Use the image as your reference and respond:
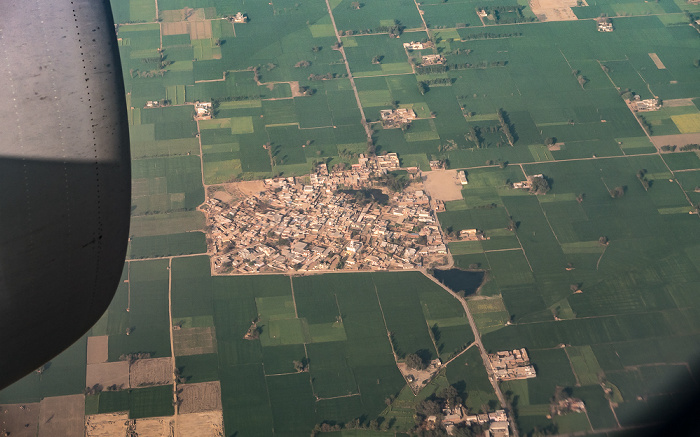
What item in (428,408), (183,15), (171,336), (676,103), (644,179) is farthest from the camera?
(183,15)

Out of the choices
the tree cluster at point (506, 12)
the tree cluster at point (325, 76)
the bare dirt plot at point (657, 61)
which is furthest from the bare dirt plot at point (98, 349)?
the bare dirt plot at point (657, 61)

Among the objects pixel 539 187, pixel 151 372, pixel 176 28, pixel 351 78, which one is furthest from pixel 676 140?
pixel 176 28

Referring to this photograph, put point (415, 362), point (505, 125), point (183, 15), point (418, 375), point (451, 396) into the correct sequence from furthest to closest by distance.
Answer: point (183, 15) < point (505, 125) < point (415, 362) < point (418, 375) < point (451, 396)

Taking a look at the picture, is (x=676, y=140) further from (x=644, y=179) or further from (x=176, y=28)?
(x=176, y=28)

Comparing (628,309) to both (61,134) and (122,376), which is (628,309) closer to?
(122,376)

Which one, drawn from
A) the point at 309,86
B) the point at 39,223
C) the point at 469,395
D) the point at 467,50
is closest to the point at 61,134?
the point at 39,223

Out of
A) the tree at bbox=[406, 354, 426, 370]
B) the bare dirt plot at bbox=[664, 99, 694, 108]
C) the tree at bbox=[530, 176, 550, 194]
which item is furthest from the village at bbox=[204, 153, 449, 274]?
the bare dirt plot at bbox=[664, 99, 694, 108]
